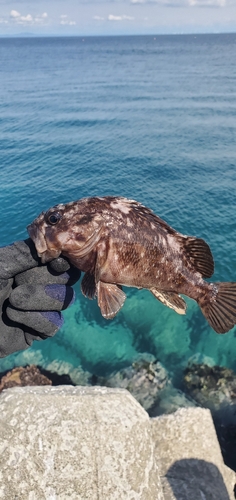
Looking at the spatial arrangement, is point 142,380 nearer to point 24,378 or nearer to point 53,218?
point 24,378

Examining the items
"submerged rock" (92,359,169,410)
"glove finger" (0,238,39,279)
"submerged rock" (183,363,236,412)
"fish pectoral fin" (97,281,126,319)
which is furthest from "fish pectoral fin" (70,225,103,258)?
"submerged rock" (183,363,236,412)

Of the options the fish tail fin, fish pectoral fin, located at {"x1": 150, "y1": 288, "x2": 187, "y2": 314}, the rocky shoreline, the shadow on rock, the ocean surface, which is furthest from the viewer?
the ocean surface

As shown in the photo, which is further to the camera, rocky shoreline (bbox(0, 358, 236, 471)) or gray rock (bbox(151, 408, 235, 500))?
rocky shoreline (bbox(0, 358, 236, 471))

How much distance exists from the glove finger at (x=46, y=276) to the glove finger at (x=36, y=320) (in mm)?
446

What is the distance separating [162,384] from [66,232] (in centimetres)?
1097

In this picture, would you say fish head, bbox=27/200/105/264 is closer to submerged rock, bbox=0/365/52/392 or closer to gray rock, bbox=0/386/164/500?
gray rock, bbox=0/386/164/500

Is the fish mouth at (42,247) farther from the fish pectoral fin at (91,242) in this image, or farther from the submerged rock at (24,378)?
Answer: the submerged rock at (24,378)

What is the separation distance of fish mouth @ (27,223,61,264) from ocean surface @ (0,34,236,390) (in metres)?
11.1

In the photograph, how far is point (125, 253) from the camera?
5.09 m

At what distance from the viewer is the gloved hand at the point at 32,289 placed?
527 cm

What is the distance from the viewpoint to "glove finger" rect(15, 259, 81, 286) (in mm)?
5516

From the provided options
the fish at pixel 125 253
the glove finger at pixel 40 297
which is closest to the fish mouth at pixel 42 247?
the fish at pixel 125 253

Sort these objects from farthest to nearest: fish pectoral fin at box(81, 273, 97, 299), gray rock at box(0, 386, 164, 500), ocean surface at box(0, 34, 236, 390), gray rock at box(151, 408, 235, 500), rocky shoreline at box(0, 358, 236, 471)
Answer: ocean surface at box(0, 34, 236, 390)
rocky shoreline at box(0, 358, 236, 471)
gray rock at box(151, 408, 235, 500)
gray rock at box(0, 386, 164, 500)
fish pectoral fin at box(81, 273, 97, 299)

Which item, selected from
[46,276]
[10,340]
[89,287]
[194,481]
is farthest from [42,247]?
[194,481]
